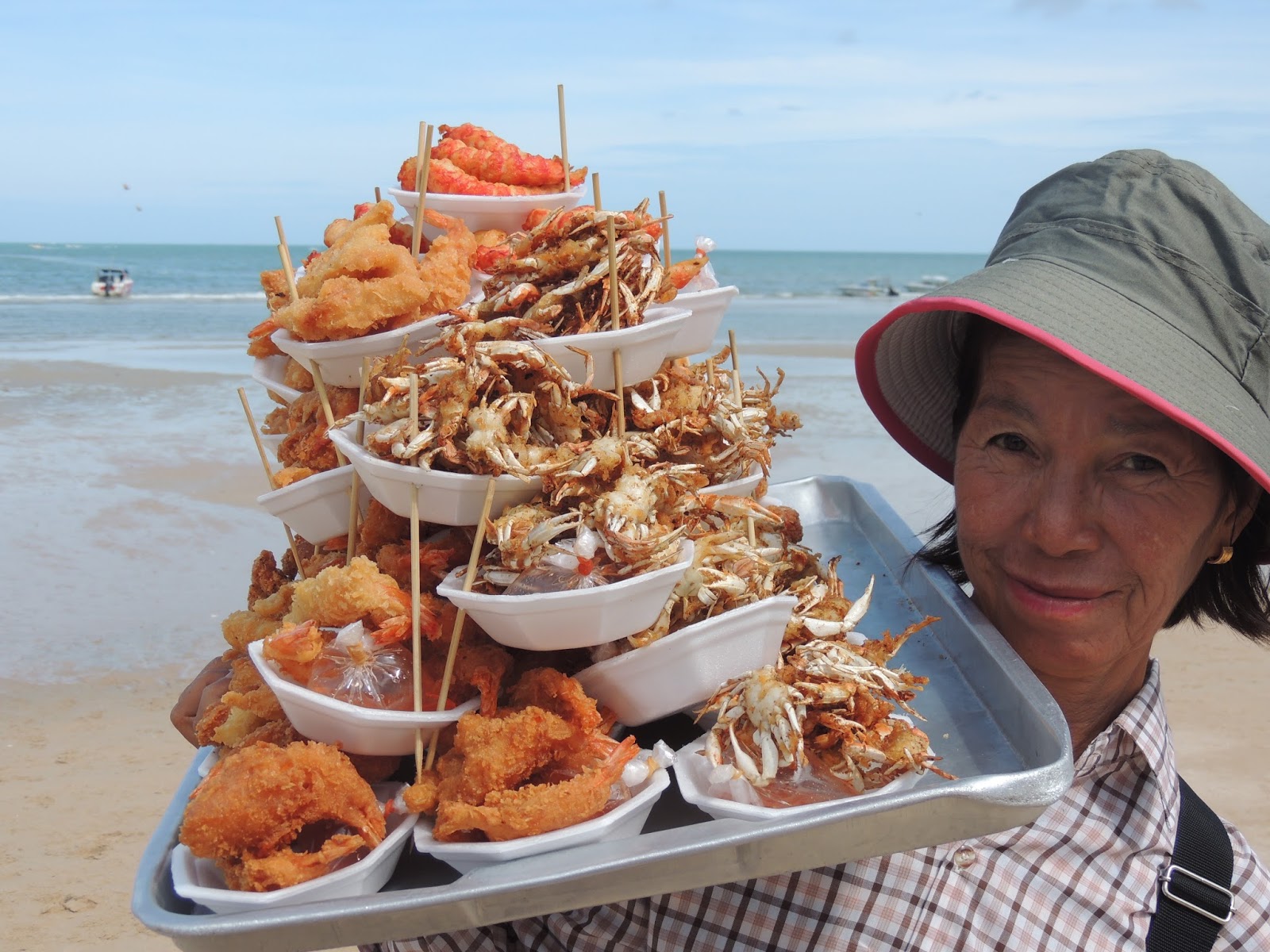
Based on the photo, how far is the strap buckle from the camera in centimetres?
186

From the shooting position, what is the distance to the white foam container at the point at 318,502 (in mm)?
1886

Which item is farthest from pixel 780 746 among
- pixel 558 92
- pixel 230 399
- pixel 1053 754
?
pixel 230 399

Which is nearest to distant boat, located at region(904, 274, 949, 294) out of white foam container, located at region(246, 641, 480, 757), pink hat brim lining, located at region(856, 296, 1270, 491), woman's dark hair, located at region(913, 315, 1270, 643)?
woman's dark hair, located at region(913, 315, 1270, 643)

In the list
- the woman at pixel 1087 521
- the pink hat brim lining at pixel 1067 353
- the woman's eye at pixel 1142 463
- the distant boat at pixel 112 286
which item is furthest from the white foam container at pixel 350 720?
the distant boat at pixel 112 286

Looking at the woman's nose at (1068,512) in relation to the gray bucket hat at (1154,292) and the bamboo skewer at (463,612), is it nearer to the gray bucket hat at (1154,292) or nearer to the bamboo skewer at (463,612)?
the gray bucket hat at (1154,292)

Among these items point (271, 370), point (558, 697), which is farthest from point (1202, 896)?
point (271, 370)

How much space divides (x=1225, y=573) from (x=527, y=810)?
151cm

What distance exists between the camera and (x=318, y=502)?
6.37ft

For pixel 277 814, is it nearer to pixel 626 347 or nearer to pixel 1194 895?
pixel 626 347

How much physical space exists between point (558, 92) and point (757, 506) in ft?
3.11

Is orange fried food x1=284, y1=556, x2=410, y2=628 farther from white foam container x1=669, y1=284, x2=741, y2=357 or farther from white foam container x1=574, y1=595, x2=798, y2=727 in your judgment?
white foam container x1=669, y1=284, x2=741, y2=357

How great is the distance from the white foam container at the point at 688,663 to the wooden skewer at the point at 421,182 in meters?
0.91

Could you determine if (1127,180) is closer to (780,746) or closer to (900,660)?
(900,660)

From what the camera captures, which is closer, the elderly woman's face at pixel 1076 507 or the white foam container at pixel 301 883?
the white foam container at pixel 301 883
